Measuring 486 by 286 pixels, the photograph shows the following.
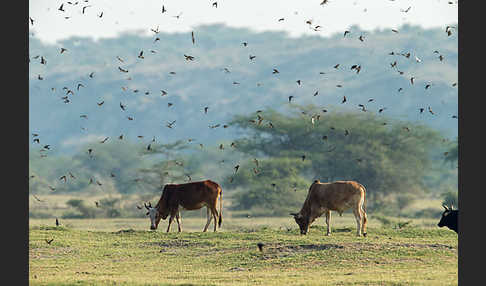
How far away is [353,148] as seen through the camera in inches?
2100

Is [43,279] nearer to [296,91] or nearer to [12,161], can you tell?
[12,161]

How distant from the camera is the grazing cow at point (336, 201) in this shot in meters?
22.4

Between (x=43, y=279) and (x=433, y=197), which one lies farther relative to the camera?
(x=433, y=197)

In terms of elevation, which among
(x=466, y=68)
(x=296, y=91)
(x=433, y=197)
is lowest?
(x=433, y=197)

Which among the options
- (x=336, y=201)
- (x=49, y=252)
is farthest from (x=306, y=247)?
(x=49, y=252)

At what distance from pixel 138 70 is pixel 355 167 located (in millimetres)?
139874

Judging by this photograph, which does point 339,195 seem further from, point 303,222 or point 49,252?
point 49,252

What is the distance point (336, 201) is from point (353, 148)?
102 feet

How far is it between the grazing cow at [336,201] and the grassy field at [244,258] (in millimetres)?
487

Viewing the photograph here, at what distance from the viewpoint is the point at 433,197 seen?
71.4 m

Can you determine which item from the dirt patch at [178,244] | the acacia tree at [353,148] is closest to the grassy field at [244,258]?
the dirt patch at [178,244]

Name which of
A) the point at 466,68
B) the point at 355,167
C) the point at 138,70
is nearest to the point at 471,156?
the point at 466,68

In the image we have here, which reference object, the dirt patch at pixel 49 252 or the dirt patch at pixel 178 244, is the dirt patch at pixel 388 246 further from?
the dirt patch at pixel 49 252

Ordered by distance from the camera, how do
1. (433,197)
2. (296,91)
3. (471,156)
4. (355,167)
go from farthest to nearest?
(296,91)
(433,197)
(355,167)
(471,156)
